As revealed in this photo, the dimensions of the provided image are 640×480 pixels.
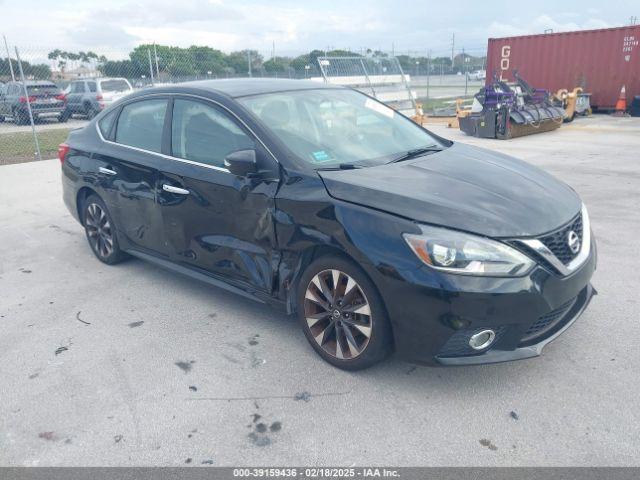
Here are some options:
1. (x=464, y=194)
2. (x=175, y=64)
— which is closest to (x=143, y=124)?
(x=464, y=194)

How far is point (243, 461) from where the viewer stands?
8.17ft

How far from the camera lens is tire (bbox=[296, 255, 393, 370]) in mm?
2885

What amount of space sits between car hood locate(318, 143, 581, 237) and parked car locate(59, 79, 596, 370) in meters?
0.01

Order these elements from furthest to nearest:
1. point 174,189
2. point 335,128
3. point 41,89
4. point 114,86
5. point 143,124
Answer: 1. point 114,86
2. point 41,89
3. point 143,124
4. point 174,189
5. point 335,128

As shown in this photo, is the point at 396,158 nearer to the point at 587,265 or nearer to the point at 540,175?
the point at 540,175

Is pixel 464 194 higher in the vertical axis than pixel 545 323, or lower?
higher

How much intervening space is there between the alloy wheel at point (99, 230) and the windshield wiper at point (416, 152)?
2740 millimetres

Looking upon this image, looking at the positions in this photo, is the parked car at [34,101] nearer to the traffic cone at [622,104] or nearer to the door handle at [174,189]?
the door handle at [174,189]

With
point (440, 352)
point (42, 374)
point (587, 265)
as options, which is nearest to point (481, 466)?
point (440, 352)

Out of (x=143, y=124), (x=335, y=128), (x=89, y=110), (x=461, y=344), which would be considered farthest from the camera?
(x=89, y=110)

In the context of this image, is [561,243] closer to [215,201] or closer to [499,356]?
[499,356]

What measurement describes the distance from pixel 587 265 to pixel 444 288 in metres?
0.98

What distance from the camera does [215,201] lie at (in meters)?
3.62

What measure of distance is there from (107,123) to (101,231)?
0.99 m
